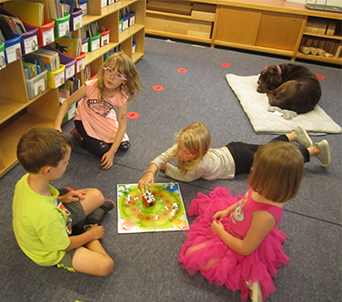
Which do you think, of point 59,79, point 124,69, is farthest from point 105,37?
point 124,69

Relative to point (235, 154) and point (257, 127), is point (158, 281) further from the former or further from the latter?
point (257, 127)

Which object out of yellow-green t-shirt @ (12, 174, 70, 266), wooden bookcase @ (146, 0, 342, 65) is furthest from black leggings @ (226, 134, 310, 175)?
wooden bookcase @ (146, 0, 342, 65)

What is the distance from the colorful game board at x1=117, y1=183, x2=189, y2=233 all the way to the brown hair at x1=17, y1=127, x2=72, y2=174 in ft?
2.03

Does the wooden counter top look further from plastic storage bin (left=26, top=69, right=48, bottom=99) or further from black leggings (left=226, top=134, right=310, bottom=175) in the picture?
plastic storage bin (left=26, top=69, right=48, bottom=99)

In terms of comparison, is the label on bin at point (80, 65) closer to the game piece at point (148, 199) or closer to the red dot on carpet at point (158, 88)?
the red dot on carpet at point (158, 88)

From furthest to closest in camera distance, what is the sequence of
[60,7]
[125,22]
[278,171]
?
1. [125,22]
2. [60,7]
3. [278,171]

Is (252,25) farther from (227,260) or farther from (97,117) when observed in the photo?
(227,260)

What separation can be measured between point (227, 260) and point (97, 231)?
639 millimetres

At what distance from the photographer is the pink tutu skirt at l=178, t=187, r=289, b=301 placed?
Result: 4.44ft

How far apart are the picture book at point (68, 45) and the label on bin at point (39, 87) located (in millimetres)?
387

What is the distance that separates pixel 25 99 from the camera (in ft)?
6.30

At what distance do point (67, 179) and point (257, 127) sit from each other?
1613mm

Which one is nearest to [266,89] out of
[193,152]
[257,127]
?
Result: [257,127]

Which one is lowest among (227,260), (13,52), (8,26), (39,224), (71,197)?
(227,260)
